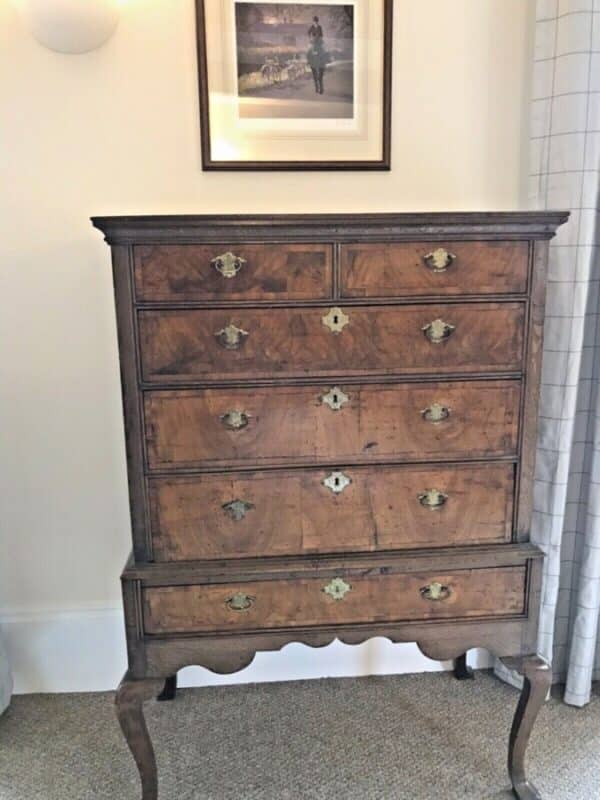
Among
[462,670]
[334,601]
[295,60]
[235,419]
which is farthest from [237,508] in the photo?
[295,60]

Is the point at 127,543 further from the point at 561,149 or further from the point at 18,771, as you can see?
the point at 561,149

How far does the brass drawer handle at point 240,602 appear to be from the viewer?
1403mm

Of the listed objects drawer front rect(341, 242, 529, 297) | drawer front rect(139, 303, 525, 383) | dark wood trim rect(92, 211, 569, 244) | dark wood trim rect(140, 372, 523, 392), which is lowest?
dark wood trim rect(140, 372, 523, 392)

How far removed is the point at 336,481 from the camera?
4.54 feet

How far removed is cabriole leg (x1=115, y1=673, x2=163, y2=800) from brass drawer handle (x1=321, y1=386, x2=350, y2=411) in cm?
73

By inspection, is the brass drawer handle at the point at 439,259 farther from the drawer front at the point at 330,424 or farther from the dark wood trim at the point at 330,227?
the drawer front at the point at 330,424

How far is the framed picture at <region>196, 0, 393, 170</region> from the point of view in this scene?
169 centimetres

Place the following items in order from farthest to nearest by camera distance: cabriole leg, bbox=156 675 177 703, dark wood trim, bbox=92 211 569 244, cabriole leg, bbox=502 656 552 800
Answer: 1. cabriole leg, bbox=156 675 177 703
2. cabriole leg, bbox=502 656 552 800
3. dark wood trim, bbox=92 211 569 244

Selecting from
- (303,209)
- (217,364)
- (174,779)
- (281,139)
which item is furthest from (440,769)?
(281,139)

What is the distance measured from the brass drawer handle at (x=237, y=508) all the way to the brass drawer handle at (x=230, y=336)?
34 centimetres

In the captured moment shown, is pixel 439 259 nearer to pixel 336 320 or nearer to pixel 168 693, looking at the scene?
pixel 336 320

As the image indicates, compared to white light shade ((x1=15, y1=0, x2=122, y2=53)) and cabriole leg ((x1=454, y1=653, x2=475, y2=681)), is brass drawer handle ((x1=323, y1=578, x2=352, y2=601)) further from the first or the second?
white light shade ((x1=15, y1=0, x2=122, y2=53))

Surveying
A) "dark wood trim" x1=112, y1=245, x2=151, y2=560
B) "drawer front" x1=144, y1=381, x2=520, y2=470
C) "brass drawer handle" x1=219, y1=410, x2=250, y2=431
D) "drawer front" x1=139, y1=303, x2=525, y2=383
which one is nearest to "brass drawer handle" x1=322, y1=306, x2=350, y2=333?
"drawer front" x1=139, y1=303, x2=525, y2=383

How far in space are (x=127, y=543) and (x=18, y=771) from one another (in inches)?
25.3
